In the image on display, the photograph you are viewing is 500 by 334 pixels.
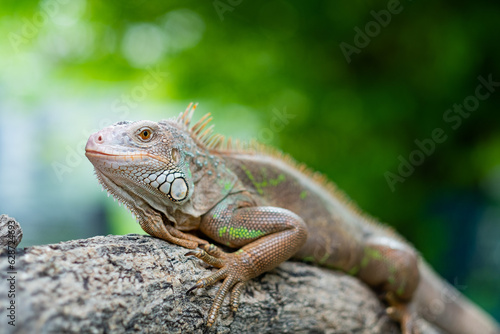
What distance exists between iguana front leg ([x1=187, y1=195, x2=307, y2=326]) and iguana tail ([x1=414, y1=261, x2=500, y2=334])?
2854 mm

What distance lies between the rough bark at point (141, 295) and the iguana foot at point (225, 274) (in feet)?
0.24

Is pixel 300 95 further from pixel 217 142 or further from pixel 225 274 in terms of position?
pixel 225 274

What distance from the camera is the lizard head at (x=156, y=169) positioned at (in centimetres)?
291

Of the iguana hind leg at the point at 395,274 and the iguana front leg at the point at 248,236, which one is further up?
the iguana front leg at the point at 248,236

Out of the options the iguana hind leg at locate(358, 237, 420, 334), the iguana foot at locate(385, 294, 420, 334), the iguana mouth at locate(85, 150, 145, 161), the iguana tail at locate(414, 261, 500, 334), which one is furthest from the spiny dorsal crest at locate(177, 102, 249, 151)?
the iguana tail at locate(414, 261, 500, 334)

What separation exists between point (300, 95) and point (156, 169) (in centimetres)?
535

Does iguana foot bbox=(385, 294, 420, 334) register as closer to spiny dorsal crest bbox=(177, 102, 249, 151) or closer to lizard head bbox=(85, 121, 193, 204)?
spiny dorsal crest bbox=(177, 102, 249, 151)

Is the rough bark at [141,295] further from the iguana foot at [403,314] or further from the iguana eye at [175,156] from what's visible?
the iguana foot at [403,314]

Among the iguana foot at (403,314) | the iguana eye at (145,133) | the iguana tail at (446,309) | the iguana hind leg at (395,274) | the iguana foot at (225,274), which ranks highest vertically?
the iguana eye at (145,133)

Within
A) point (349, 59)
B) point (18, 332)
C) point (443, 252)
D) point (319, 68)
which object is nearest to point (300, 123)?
point (319, 68)

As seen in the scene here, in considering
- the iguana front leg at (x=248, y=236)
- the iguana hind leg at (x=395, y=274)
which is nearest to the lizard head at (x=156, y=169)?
the iguana front leg at (x=248, y=236)

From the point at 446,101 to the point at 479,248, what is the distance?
119 inches

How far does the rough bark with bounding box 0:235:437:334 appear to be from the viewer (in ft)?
7.28

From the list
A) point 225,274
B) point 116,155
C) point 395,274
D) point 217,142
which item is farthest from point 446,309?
point 116,155
